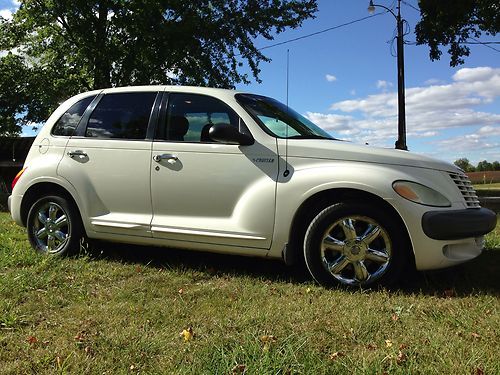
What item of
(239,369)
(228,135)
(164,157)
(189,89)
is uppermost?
(189,89)

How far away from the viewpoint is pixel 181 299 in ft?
12.4

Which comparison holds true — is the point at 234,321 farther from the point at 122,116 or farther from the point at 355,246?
the point at 122,116

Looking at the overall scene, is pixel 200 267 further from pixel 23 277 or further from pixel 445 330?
Result: pixel 445 330

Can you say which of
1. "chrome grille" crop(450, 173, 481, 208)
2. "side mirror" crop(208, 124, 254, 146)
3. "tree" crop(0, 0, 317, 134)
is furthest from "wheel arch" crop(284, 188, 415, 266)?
"tree" crop(0, 0, 317, 134)

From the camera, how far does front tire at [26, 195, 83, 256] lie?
16.8ft

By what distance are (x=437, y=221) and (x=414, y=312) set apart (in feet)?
2.41

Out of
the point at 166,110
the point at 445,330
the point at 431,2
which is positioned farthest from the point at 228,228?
the point at 431,2

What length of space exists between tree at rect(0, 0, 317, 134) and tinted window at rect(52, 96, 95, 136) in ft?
31.3

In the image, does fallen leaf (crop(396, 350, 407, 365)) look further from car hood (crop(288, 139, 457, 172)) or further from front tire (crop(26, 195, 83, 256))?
front tire (crop(26, 195, 83, 256))

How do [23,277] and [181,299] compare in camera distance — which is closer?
[181,299]

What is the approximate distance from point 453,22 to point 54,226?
12.9m

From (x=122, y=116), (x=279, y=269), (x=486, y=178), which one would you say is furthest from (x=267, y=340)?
(x=486, y=178)

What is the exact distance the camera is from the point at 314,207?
416 cm

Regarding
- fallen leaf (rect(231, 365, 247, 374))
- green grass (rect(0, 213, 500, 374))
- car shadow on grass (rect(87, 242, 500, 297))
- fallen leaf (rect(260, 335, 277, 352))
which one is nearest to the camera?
fallen leaf (rect(231, 365, 247, 374))
